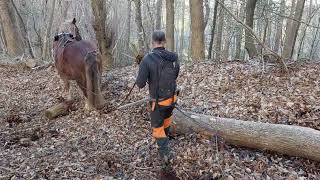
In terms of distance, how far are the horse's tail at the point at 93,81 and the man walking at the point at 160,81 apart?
2.36m

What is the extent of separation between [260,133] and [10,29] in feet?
41.3

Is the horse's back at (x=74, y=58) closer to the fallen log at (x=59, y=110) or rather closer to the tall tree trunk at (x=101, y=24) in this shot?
the fallen log at (x=59, y=110)

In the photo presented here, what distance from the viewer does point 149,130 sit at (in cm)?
641

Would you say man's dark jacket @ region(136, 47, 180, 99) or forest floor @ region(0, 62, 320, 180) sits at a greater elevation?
man's dark jacket @ region(136, 47, 180, 99)

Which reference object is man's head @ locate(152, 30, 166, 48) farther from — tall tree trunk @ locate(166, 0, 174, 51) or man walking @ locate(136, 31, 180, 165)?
tall tree trunk @ locate(166, 0, 174, 51)

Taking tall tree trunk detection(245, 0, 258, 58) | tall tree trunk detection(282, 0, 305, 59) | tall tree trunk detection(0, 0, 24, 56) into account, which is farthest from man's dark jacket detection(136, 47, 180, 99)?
tall tree trunk detection(0, 0, 24, 56)

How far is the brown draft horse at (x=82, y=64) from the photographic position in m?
6.98

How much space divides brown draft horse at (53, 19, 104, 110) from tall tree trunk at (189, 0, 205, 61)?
11.3 ft

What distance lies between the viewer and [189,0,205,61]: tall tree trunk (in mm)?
9523

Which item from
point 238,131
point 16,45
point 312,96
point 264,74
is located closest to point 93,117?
point 238,131

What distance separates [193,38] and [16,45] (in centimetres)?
880

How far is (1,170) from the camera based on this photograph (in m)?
4.98

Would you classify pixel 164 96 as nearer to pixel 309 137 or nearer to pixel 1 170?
pixel 309 137

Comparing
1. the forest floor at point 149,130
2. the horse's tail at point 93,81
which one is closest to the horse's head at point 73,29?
the horse's tail at point 93,81
